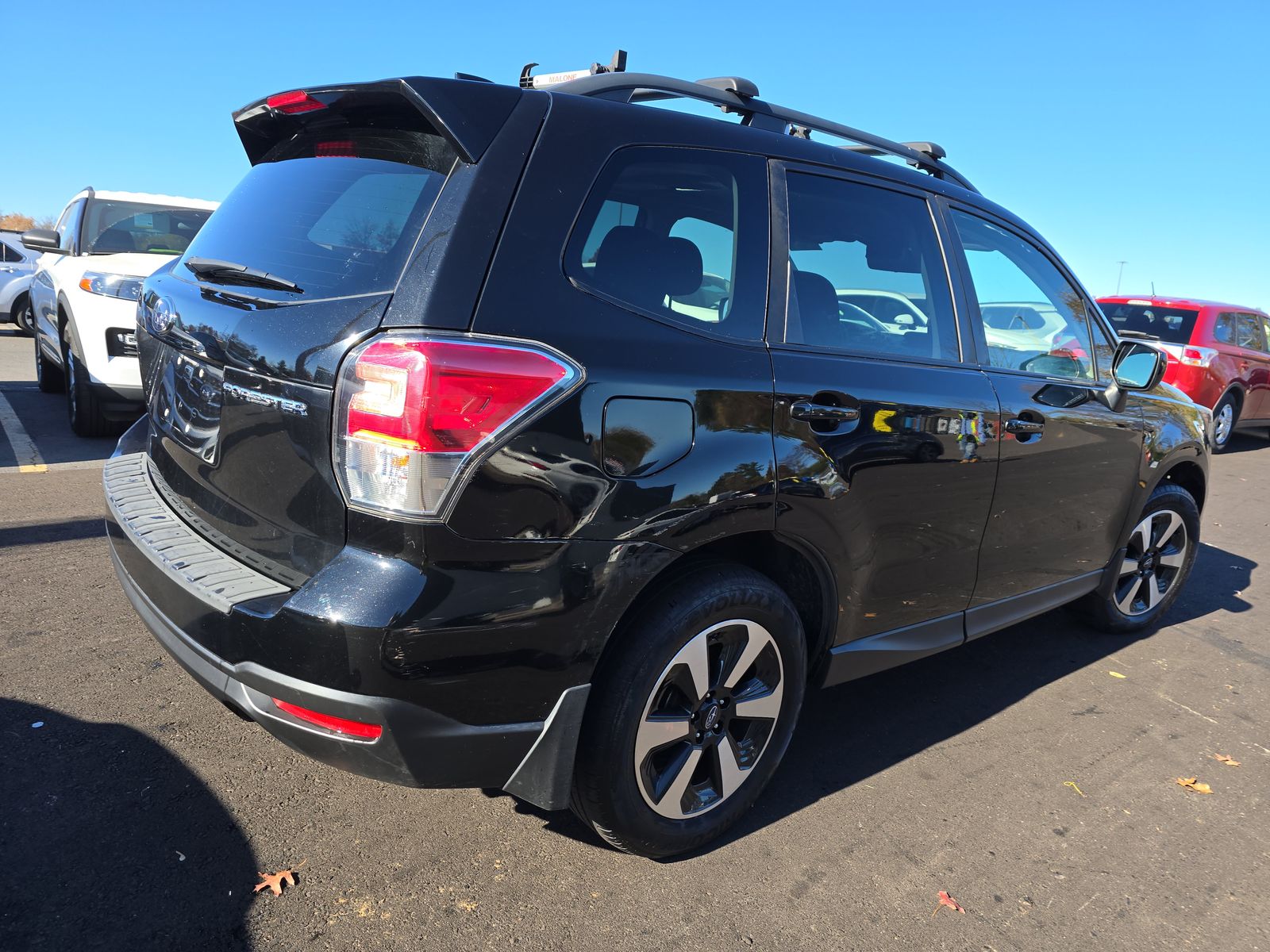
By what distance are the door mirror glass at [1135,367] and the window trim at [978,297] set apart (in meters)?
0.05

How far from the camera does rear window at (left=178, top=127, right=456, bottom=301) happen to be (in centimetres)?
204

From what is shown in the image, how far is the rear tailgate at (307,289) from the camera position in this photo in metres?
1.95

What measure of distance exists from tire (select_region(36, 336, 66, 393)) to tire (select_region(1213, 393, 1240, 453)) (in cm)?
1296

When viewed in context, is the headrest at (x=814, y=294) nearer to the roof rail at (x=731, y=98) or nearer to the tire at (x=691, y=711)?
the roof rail at (x=731, y=98)

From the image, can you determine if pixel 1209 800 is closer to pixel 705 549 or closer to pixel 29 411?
pixel 705 549

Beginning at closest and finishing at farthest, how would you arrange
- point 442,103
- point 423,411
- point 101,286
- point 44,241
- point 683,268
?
1. point 423,411
2. point 442,103
3. point 683,268
4. point 101,286
5. point 44,241

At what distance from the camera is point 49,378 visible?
854 cm

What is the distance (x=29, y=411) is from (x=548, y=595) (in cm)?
760

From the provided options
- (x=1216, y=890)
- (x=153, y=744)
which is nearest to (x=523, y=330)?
(x=153, y=744)

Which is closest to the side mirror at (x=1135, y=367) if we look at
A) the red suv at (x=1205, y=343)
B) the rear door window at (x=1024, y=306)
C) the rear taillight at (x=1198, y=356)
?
the rear door window at (x=1024, y=306)

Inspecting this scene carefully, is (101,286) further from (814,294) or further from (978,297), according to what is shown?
(978,297)

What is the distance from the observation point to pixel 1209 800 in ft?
10.1

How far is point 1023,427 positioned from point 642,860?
201 centimetres

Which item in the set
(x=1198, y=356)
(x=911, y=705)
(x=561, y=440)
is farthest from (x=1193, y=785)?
(x=1198, y=356)
